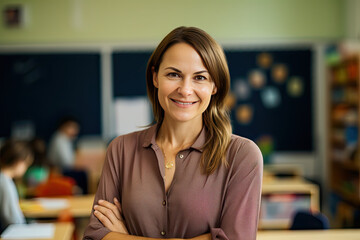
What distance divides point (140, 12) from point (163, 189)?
532 centimetres

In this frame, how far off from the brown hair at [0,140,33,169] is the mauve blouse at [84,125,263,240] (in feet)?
6.81

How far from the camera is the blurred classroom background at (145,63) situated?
6.33 metres

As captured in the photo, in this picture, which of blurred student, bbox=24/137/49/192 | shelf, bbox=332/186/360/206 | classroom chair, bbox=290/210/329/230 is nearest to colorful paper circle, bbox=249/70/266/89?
shelf, bbox=332/186/360/206

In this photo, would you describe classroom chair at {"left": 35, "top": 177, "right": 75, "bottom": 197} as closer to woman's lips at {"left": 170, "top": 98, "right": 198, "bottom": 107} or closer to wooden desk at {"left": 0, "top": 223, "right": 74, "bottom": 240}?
wooden desk at {"left": 0, "top": 223, "right": 74, "bottom": 240}

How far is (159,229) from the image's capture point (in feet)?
4.86

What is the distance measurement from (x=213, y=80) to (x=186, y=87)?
11 centimetres

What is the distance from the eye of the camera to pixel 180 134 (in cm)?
160

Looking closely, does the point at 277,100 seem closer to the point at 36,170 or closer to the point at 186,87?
the point at 36,170

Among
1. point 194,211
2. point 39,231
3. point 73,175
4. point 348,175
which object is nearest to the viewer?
point 194,211

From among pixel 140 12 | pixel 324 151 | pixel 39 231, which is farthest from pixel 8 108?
pixel 324 151

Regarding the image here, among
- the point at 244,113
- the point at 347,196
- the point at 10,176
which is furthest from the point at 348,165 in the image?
the point at 10,176

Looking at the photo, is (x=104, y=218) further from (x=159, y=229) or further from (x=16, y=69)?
(x=16, y=69)

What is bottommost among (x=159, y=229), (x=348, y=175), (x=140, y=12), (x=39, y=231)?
(x=348, y=175)

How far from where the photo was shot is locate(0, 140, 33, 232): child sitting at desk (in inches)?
127
